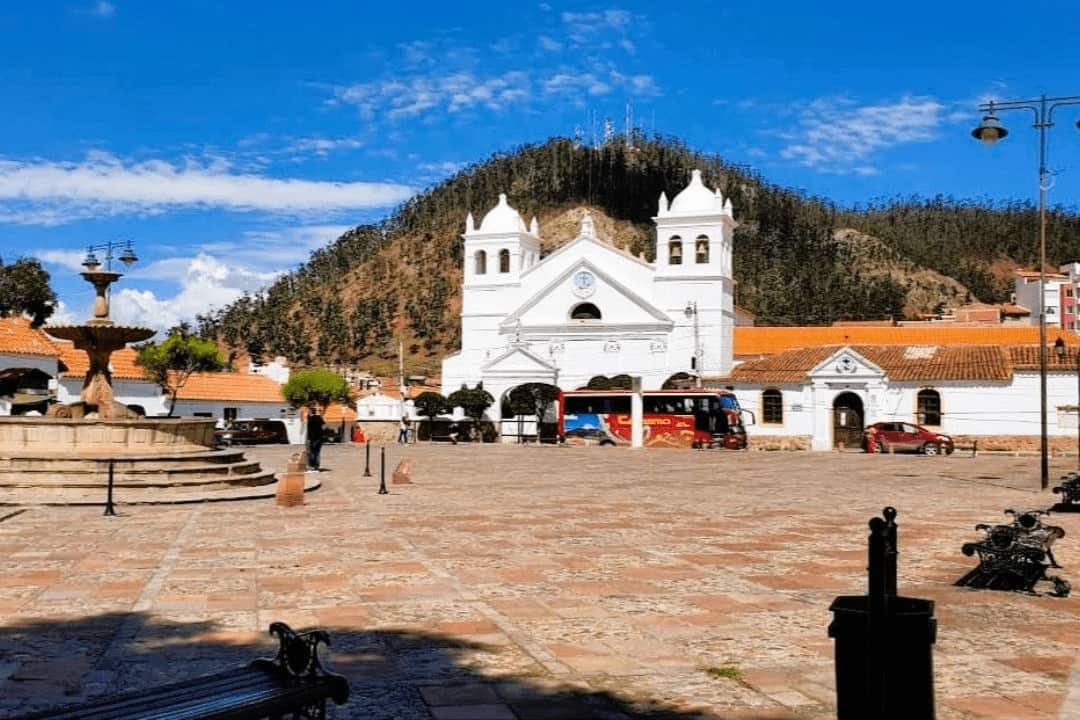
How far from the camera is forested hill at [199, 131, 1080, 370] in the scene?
92875mm

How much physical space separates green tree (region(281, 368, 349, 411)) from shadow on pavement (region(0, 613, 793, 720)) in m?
40.9

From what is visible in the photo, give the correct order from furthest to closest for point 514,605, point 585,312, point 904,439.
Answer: point 585,312 < point 904,439 < point 514,605

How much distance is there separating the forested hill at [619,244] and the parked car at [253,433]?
42.9 metres

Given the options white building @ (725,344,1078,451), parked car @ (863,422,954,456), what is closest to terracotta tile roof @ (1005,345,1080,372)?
white building @ (725,344,1078,451)

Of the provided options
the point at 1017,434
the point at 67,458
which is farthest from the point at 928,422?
the point at 67,458

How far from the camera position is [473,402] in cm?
4778

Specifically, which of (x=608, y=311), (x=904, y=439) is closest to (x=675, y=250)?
(x=608, y=311)

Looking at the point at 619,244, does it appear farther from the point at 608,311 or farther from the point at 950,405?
the point at 950,405

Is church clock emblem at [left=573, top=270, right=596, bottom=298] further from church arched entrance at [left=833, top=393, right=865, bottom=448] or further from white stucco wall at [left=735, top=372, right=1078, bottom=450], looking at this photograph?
church arched entrance at [left=833, top=393, right=865, bottom=448]

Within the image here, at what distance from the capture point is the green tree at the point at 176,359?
130 ft

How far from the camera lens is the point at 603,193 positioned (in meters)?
115

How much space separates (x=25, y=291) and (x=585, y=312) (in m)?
27.3

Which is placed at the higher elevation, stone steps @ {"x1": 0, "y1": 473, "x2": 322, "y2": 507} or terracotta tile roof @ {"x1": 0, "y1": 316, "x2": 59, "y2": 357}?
terracotta tile roof @ {"x1": 0, "y1": 316, "x2": 59, "y2": 357}

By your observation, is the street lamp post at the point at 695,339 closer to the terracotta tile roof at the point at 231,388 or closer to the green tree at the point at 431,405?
the green tree at the point at 431,405
